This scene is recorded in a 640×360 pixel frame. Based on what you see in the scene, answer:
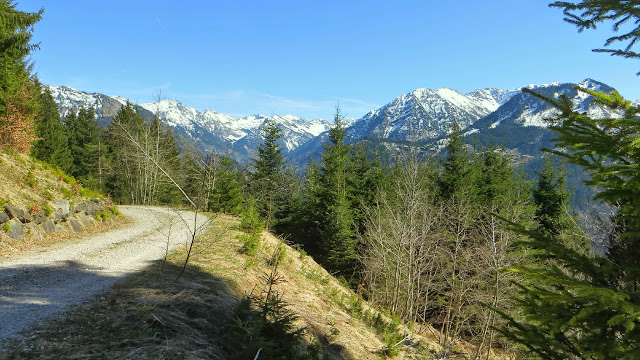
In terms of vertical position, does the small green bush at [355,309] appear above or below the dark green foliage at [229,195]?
below

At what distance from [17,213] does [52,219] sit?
133cm

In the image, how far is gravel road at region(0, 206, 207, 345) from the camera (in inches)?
218

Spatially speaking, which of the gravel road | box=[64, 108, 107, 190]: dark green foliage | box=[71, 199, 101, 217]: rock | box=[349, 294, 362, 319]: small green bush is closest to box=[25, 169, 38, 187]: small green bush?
box=[71, 199, 101, 217]: rock

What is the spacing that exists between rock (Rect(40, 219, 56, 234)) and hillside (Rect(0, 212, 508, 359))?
4514mm

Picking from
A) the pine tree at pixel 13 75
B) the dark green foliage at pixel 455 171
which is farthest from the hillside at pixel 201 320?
the dark green foliage at pixel 455 171

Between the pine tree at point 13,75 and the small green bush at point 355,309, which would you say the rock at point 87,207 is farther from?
the small green bush at point 355,309

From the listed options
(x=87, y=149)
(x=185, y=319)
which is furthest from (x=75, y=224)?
(x=87, y=149)

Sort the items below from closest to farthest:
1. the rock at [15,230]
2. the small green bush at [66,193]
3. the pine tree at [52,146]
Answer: the rock at [15,230] < the small green bush at [66,193] < the pine tree at [52,146]

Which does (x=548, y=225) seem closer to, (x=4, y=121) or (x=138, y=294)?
(x=138, y=294)

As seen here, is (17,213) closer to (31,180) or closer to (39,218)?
(39,218)

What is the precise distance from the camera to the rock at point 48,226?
35.6 feet

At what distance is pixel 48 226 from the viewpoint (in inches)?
434

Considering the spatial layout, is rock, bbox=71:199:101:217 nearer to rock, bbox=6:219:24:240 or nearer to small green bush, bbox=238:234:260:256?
rock, bbox=6:219:24:240

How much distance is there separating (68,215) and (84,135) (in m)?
36.8
